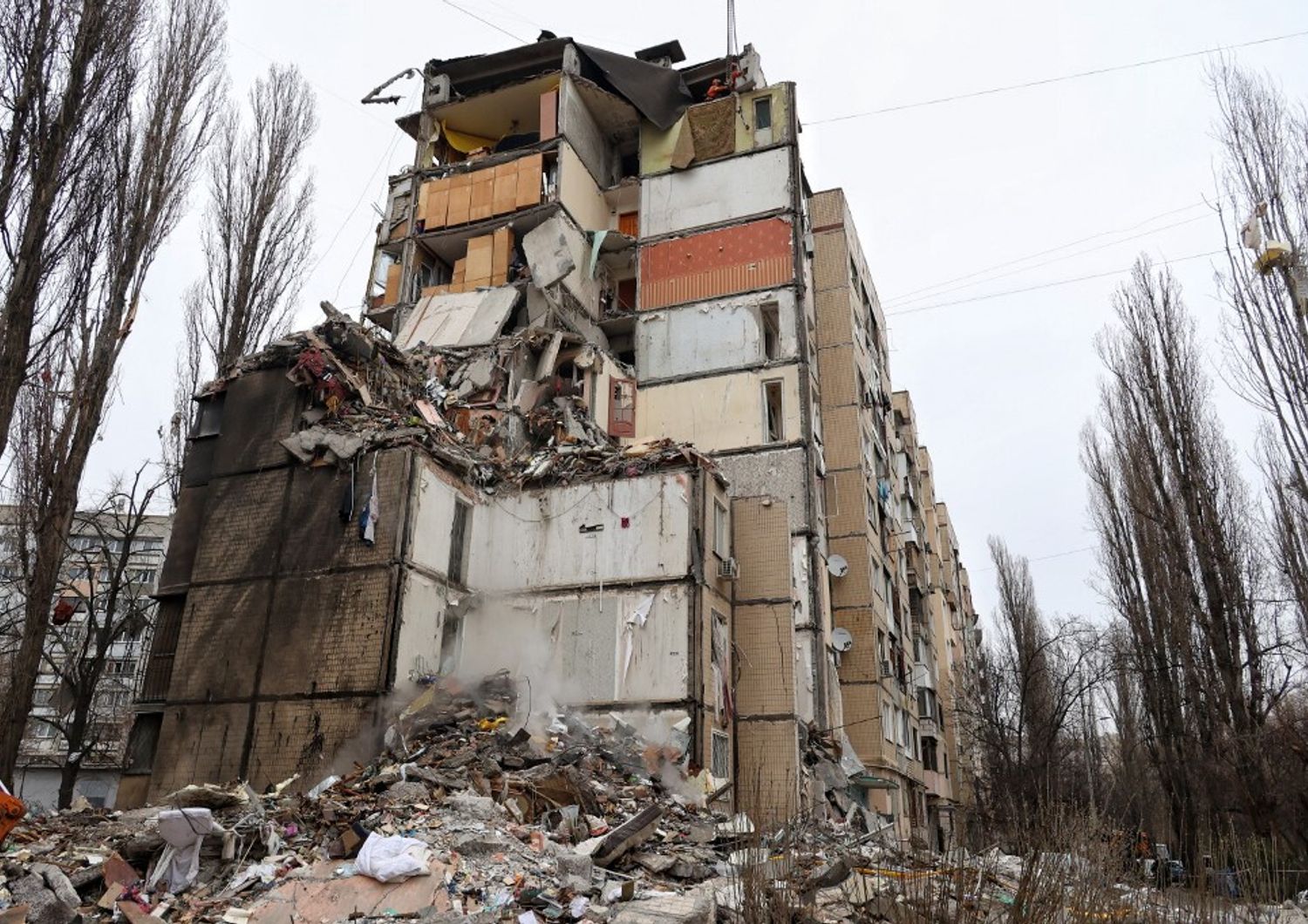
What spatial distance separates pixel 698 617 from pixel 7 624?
11.4 metres

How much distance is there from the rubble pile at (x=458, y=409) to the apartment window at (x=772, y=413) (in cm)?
460

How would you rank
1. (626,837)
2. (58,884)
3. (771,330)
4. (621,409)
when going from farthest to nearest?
(771,330) → (621,409) → (626,837) → (58,884)

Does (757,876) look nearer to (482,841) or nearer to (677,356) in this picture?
(482,841)

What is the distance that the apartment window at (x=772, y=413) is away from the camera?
24219mm

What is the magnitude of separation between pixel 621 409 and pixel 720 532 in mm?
8510

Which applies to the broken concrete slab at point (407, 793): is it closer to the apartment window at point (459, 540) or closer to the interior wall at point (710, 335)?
the apartment window at point (459, 540)

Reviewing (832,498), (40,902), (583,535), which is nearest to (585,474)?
(583,535)

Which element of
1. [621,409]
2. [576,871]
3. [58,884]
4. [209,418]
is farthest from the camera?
[621,409]

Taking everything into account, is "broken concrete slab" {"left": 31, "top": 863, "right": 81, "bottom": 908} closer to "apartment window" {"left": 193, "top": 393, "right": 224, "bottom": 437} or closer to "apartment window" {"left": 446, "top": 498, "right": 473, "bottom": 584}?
"apartment window" {"left": 446, "top": 498, "right": 473, "bottom": 584}

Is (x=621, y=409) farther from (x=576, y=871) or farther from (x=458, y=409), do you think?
(x=576, y=871)

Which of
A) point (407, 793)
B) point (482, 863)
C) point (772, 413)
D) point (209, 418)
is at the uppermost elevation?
point (772, 413)

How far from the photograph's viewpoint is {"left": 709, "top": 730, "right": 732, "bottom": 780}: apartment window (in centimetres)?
1505

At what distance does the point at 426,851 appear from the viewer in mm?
8875

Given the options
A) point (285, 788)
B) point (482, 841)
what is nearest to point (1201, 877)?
point (482, 841)
